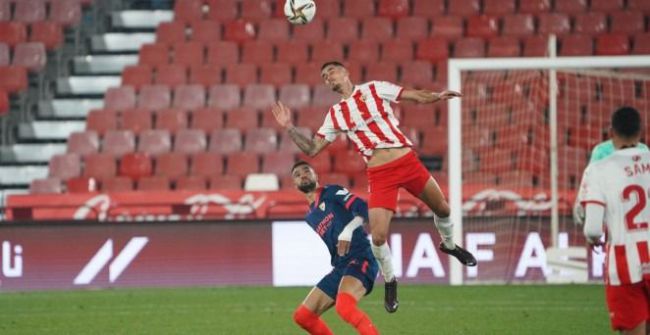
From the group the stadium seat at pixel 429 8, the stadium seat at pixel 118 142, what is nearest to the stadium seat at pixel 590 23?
the stadium seat at pixel 429 8

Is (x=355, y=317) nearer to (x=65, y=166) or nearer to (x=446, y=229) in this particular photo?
(x=446, y=229)

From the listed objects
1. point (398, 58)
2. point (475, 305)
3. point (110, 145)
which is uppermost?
point (398, 58)

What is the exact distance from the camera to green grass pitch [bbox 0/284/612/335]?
12.2m

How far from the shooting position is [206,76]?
2186cm

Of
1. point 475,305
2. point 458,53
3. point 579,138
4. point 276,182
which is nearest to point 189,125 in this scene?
point 276,182

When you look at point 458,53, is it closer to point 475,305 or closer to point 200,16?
point 200,16

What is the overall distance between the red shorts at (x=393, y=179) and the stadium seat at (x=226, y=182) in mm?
9313

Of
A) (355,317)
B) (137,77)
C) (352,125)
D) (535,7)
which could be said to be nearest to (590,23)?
(535,7)

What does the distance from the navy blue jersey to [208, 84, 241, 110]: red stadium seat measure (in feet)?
38.1

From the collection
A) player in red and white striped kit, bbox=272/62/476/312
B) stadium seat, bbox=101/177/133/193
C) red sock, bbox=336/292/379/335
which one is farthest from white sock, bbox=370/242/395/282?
stadium seat, bbox=101/177/133/193

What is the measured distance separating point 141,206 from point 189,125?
2.96 metres

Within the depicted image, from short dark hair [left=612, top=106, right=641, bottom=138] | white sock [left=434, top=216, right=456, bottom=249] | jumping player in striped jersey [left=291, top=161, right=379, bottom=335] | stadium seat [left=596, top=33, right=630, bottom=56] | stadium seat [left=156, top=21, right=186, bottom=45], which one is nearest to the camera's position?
short dark hair [left=612, top=106, right=641, bottom=138]

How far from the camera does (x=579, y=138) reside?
1888 cm

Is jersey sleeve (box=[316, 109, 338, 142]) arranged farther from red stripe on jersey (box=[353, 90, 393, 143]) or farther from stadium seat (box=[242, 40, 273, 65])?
stadium seat (box=[242, 40, 273, 65])
